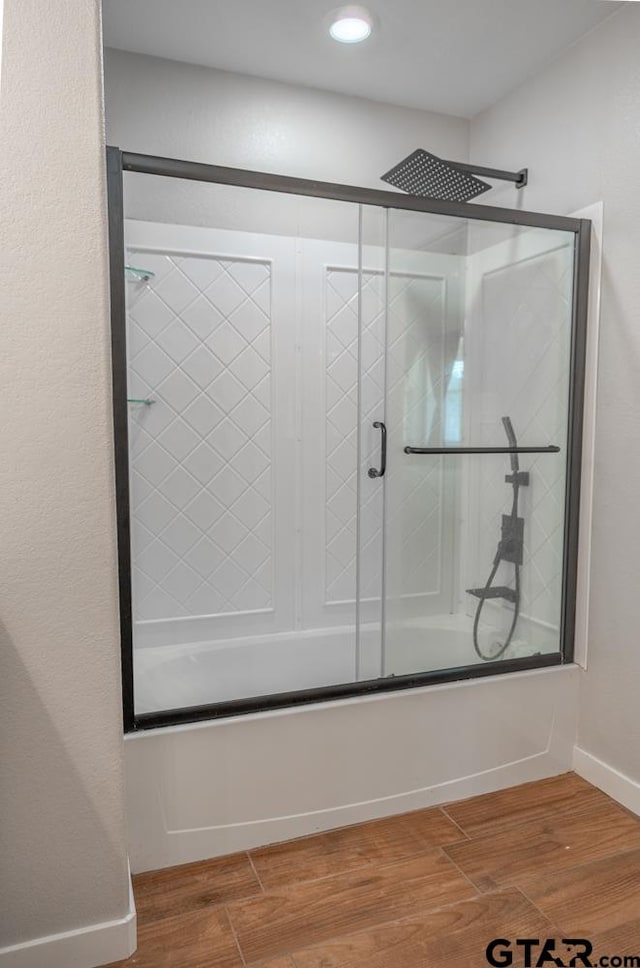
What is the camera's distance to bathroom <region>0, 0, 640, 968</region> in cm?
190

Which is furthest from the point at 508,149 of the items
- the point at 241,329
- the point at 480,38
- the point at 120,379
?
the point at 120,379

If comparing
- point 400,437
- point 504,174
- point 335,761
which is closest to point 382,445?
point 400,437

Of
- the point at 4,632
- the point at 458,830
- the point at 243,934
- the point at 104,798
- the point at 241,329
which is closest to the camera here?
the point at 4,632

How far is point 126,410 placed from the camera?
1.68m

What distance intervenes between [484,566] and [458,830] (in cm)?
83

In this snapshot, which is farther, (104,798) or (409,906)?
(409,906)

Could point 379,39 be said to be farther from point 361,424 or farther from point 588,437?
point 588,437

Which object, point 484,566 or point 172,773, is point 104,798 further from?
point 484,566

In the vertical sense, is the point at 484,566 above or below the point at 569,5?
below

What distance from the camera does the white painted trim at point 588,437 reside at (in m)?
2.21

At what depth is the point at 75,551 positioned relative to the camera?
1429mm

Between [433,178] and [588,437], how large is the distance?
1028 mm

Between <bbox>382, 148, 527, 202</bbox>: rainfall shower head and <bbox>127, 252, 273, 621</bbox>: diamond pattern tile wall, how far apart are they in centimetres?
61

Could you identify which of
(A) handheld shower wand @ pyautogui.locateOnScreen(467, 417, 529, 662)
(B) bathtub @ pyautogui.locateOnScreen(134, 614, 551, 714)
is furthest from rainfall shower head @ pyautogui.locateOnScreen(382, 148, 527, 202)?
(B) bathtub @ pyautogui.locateOnScreen(134, 614, 551, 714)
